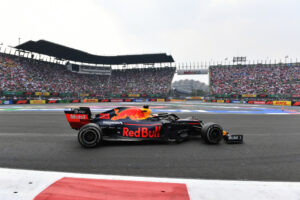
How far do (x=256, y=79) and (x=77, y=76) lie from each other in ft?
171

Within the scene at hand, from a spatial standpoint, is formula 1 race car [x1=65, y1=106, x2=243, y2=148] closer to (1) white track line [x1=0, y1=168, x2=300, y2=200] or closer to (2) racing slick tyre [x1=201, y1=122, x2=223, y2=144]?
(2) racing slick tyre [x1=201, y1=122, x2=223, y2=144]

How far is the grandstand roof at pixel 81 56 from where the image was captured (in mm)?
38688

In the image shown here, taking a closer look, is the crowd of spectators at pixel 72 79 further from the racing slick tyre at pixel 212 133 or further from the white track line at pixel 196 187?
the racing slick tyre at pixel 212 133

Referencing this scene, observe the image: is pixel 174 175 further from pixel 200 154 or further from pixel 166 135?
pixel 166 135

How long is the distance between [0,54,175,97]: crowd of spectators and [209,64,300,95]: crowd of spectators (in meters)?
14.7

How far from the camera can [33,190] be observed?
2.62m

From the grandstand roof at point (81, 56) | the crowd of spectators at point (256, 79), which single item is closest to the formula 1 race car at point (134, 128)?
the grandstand roof at point (81, 56)

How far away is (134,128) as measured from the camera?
505cm

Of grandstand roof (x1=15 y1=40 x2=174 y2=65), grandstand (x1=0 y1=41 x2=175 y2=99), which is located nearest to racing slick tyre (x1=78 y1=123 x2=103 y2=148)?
grandstand (x1=0 y1=41 x2=175 y2=99)

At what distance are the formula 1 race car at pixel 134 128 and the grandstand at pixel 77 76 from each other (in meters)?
36.3

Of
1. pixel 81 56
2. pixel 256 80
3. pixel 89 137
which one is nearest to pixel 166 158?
pixel 89 137

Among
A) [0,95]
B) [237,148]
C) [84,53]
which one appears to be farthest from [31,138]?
[84,53]

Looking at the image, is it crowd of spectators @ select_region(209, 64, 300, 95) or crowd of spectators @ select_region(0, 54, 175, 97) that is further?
crowd of spectators @ select_region(209, 64, 300, 95)

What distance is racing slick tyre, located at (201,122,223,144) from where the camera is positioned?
5172mm
